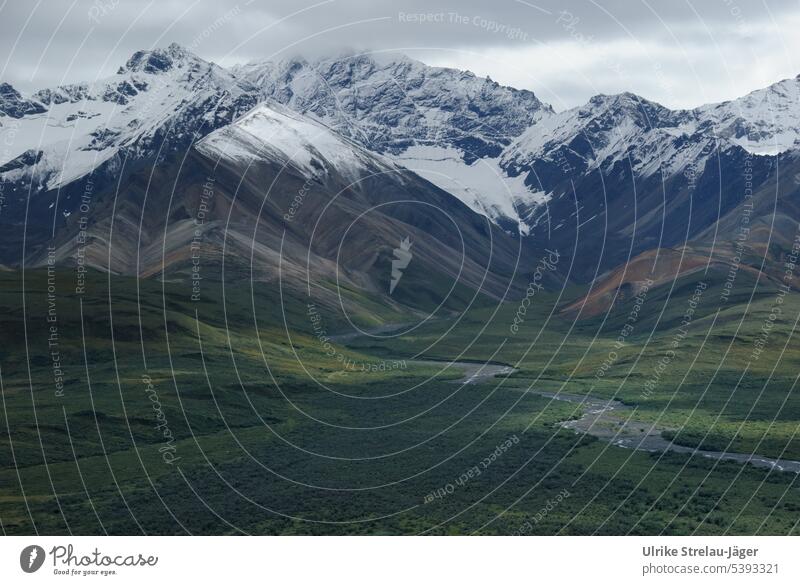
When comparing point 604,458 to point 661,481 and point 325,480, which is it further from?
point 325,480

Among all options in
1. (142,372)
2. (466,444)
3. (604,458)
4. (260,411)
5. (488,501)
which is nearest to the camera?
(488,501)

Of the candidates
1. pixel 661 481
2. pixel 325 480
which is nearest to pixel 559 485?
pixel 661 481

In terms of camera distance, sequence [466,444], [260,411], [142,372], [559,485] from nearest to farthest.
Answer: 1. [559,485]
2. [466,444]
3. [260,411]
4. [142,372]

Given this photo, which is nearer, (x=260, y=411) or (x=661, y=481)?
(x=661, y=481)

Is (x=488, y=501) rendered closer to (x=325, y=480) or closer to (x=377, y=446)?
(x=325, y=480)
